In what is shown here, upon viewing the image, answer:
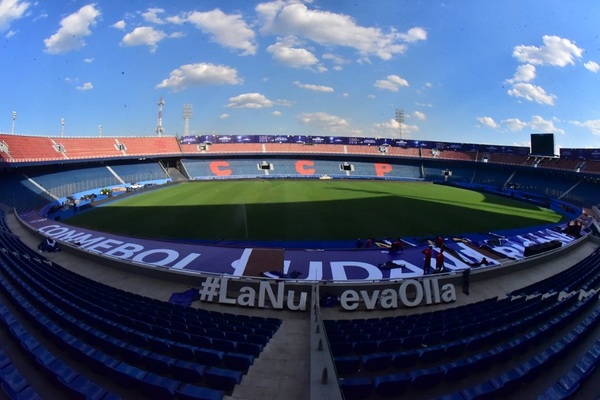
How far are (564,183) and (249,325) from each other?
63.2m

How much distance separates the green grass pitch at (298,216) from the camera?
23141 mm

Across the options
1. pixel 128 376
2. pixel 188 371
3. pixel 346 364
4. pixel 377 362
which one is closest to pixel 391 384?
pixel 377 362

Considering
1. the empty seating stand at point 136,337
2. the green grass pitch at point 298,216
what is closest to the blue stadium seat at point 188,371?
the empty seating stand at point 136,337

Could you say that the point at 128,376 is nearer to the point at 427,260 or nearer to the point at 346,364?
the point at 346,364

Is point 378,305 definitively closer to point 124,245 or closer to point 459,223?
point 124,245

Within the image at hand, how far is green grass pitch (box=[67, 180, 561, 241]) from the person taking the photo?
2314 cm

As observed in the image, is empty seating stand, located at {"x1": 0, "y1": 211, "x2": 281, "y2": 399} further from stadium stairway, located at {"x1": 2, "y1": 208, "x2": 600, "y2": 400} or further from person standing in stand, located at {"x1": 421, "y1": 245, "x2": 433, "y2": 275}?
person standing in stand, located at {"x1": 421, "y1": 245, "x2": 433, "y2": 275}

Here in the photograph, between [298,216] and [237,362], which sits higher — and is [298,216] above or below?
above

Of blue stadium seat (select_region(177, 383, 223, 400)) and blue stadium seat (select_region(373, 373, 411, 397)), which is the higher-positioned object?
blue stadium seat (select_region(177, 383, 223, 400))

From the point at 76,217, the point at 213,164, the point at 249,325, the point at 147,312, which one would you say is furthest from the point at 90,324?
the point at 213,164

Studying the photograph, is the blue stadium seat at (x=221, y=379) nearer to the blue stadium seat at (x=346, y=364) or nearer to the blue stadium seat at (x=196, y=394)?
the blue stadium seat at (x=196, y=394)

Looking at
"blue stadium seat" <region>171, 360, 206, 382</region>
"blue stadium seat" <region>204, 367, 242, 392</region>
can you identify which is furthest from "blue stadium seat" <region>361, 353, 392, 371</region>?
"blue stadium seat" <region>171, 360, 206, 382</region>

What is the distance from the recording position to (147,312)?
359 inches

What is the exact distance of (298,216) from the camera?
27.9m
